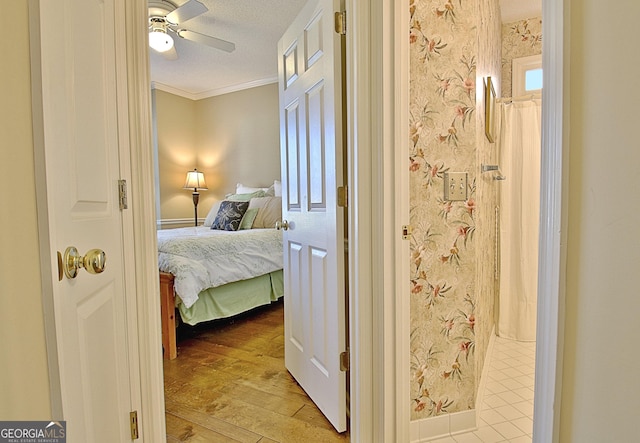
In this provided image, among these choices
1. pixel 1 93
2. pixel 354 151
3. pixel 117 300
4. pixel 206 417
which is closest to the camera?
pixel 1 93

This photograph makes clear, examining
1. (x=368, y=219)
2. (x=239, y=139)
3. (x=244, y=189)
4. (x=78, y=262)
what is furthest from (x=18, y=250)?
(x=239, y=139)

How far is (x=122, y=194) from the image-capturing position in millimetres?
1071

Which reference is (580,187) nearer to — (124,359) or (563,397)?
(563,397)

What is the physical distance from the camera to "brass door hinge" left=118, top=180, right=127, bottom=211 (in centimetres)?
106

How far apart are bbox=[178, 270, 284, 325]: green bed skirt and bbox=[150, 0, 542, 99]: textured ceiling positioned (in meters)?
2.34

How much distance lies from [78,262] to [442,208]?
4.13 ft

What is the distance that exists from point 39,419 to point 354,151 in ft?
3.78

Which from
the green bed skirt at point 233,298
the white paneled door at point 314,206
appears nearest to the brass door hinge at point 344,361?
the white paneled door at point 314,206

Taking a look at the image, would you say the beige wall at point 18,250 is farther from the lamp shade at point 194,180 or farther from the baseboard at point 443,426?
the lamp shade at point 194,180

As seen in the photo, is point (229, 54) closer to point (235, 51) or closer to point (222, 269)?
point (235, 51)

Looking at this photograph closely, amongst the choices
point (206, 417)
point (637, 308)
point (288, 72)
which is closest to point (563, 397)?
point (637, 308)

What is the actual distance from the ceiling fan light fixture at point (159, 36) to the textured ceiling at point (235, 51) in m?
0.23

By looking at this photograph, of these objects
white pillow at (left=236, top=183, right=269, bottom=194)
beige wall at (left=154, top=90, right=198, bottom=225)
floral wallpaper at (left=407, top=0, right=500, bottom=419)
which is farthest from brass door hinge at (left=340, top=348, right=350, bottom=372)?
beige wall at (left=154, top=90, right=198, bottom=225)

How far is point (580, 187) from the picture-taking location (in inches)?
14.9
